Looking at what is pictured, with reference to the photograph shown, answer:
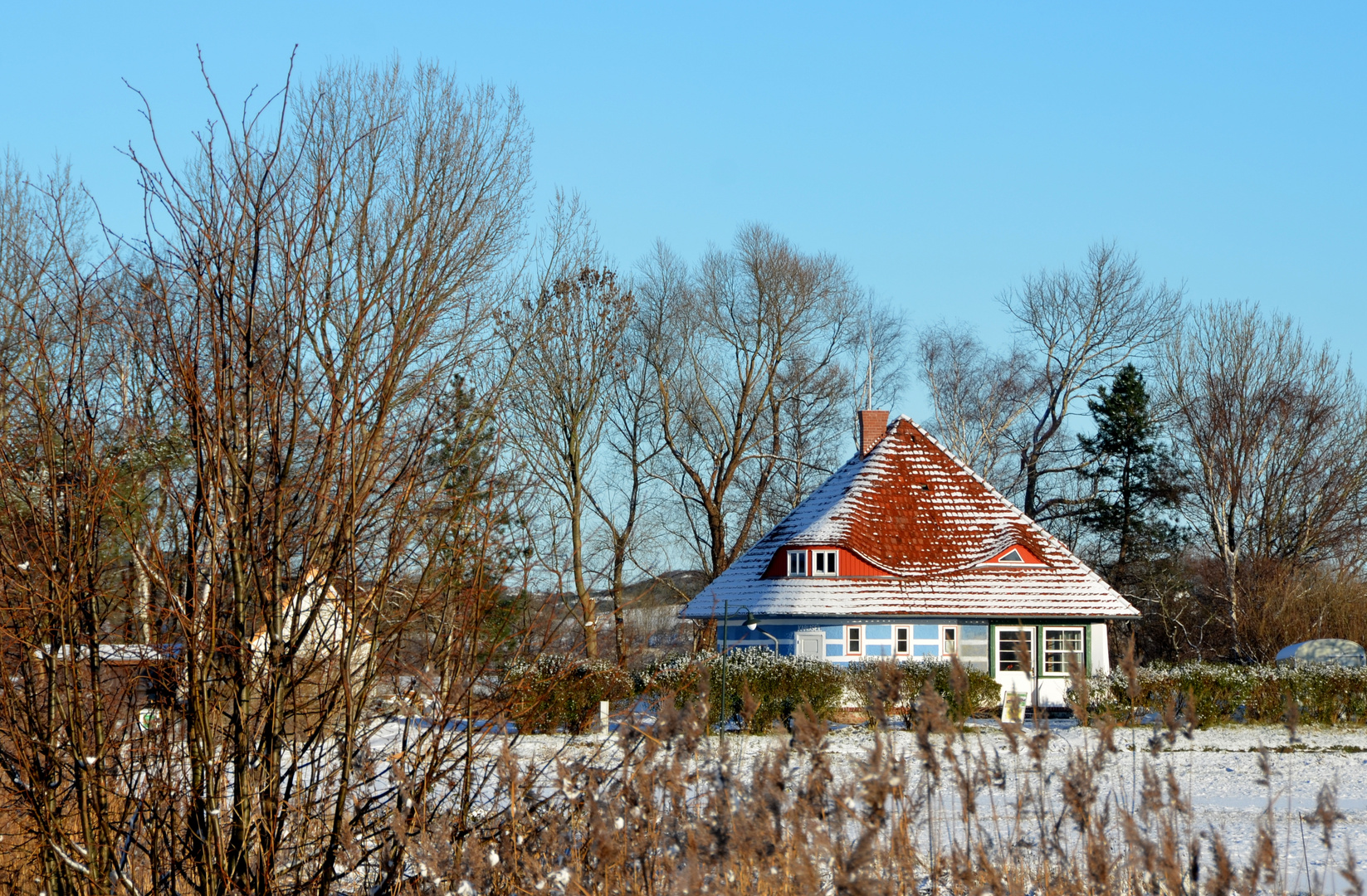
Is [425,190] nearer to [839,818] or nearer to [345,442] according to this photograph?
[345,442]

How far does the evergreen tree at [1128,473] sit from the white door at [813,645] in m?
18.0

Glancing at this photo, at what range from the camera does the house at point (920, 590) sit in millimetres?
23078

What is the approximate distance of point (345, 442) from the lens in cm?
421

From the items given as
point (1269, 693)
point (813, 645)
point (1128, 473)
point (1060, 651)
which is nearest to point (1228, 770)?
point (1269, 693)

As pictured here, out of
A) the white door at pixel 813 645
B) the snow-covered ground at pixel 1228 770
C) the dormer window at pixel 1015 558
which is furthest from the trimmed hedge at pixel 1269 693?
the white door at pixel 813 645

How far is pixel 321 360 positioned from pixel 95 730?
5.21ft

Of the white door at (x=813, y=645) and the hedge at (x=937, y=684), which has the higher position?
the white door at (x=813, y=645)

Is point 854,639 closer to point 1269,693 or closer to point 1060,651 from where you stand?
point 1060,651

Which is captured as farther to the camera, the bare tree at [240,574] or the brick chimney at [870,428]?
the brick chimney at [870,428]

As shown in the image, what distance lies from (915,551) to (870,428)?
451cm

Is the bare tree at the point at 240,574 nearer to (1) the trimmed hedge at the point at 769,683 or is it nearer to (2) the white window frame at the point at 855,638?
(1) the trimmed hedge at the point at 769,683

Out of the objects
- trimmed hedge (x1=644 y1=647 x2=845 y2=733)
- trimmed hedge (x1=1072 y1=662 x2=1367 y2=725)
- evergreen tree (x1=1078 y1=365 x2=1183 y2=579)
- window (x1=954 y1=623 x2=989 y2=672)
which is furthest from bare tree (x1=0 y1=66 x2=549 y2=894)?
evergreen tree (x1=1078 y1=365 x2=1183 y2=579)

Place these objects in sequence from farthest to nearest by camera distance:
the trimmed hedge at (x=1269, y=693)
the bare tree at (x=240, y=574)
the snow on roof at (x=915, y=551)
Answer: the snow on roof at (x=915, y=551)
the trimmed hedge at (x=1269, y=693)
the bare tree at (x=240, y=574)

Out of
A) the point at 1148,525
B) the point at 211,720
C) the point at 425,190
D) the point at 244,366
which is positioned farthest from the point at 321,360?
the point at 1148,525
